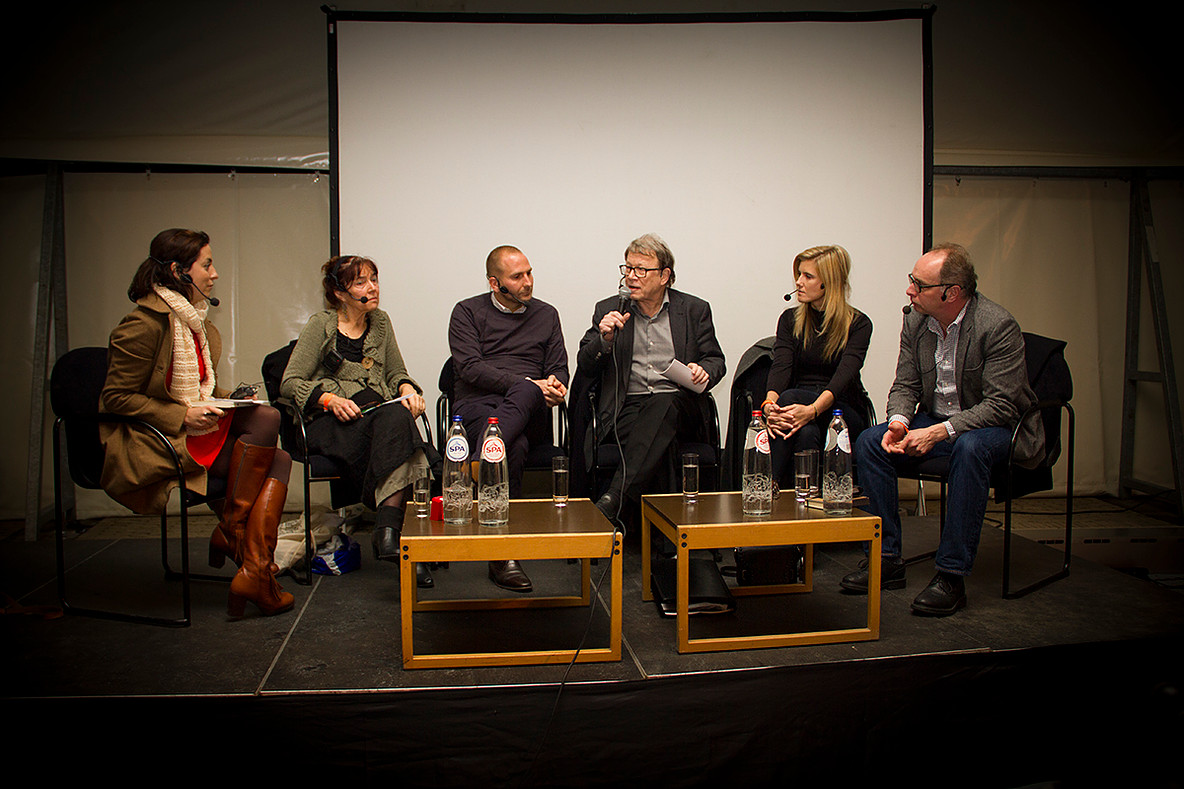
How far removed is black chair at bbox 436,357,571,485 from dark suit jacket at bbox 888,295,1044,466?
51.8 inches

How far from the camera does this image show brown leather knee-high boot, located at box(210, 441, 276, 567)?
8.12 ft

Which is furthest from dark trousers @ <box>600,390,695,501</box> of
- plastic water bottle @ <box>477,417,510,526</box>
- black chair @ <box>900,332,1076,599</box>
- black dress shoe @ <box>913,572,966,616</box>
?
black dress shoe @ <box>913,572,966,616</box>

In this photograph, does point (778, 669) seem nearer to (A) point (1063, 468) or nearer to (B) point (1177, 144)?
(A) point (1063, 468)

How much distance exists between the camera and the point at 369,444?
9.66 feet

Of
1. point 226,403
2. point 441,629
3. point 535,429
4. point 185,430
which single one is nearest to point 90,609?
point 185,430

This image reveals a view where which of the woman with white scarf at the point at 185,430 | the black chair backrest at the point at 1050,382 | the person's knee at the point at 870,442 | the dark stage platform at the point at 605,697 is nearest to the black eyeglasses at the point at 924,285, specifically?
the black chair backrest at the point at 1050,382

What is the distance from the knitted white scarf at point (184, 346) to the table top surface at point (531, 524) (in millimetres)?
817

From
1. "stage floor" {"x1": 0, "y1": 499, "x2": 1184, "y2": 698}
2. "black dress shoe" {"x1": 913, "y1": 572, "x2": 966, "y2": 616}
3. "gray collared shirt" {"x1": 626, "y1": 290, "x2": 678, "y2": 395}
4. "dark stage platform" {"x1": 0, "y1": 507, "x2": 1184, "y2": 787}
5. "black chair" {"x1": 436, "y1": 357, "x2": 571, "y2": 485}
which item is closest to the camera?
"dark stage platform" {"x1": 0, "y1": 507, "x2": 1184, "y2": 787}

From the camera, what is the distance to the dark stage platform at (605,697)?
186 centimetres

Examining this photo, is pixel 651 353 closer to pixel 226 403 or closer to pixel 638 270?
pixel 638 270

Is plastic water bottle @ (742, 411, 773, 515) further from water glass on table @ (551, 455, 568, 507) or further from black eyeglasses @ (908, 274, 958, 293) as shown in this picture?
black eyeglasses @ (908, 274, 958, 293)

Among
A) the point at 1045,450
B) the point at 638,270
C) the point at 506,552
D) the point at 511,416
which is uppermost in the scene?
the point at 638,270

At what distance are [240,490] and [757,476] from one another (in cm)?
158

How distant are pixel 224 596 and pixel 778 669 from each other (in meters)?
1.84
